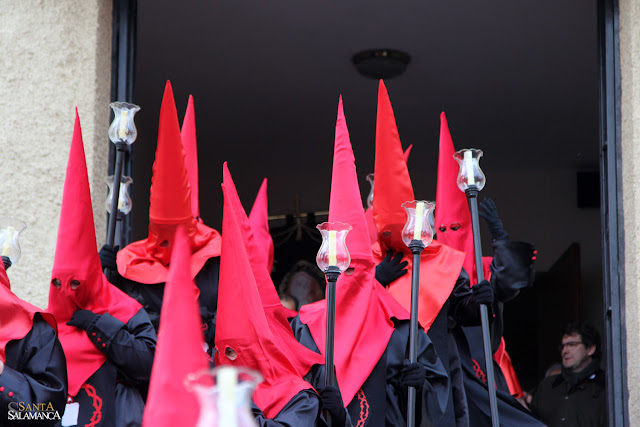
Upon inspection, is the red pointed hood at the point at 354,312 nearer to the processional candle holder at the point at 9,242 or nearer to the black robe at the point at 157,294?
the black robe at the point at 157,294

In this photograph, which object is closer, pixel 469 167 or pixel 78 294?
pixel 78 294

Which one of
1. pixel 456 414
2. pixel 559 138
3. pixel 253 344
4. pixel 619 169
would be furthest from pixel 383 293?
pixel 559 138

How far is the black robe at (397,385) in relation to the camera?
3785mm

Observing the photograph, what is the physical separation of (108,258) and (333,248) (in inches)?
45.9

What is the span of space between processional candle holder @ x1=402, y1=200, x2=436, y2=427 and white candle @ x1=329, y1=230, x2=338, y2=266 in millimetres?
383

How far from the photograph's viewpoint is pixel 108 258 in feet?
13.4

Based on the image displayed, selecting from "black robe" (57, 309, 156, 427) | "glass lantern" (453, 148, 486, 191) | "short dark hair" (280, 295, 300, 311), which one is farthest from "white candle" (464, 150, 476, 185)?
"short dark hair" (280, 295, 300, 311)

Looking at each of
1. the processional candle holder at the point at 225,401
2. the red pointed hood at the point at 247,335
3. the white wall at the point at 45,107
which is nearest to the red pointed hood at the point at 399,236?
the red pointed hood at the point at 247,335

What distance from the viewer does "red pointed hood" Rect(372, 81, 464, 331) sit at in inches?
162

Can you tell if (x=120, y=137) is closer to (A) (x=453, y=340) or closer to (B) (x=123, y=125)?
(B) (x=123, y=125)

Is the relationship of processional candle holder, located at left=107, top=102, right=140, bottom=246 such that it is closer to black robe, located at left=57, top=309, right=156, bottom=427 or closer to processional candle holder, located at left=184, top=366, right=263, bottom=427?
black robe, located at left=57, top=309, right=156, bottom=427

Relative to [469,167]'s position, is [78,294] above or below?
below

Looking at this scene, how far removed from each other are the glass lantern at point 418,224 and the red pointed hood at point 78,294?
3.48 ft

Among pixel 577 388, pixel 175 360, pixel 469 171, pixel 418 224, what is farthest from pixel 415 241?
pixel 577 388
